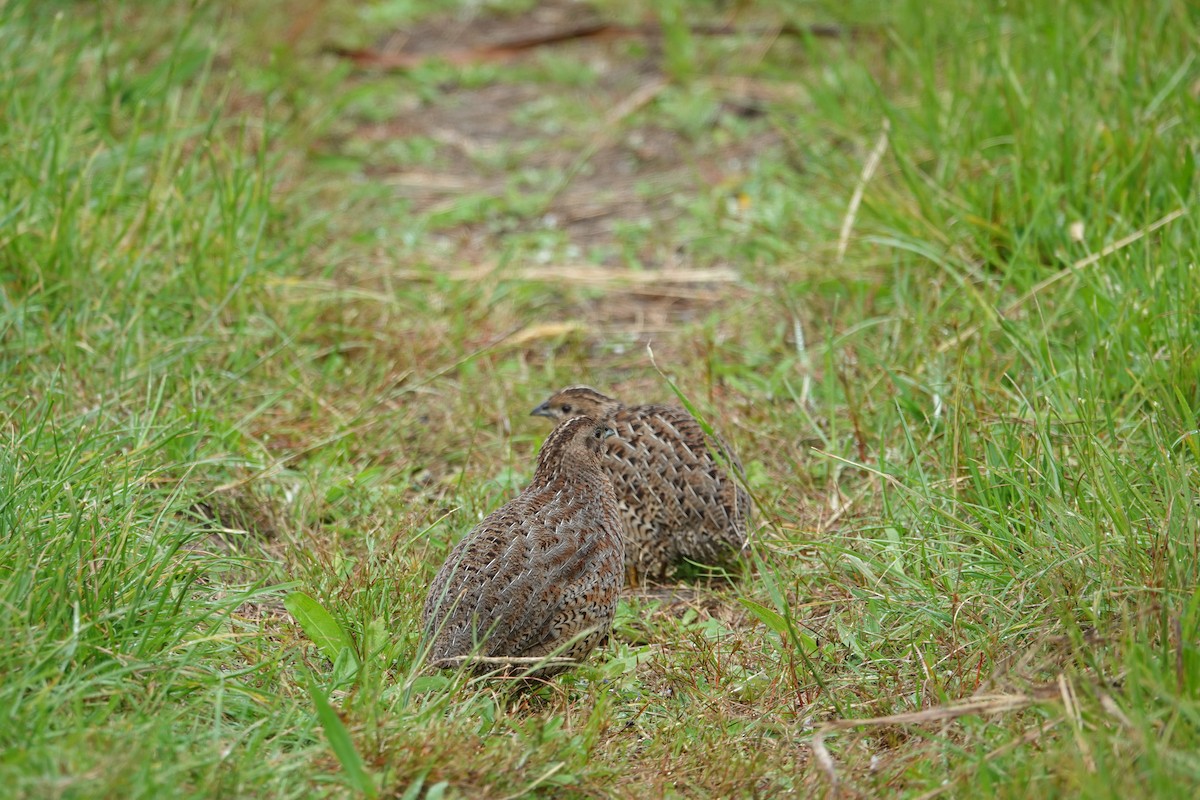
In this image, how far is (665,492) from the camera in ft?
16.4

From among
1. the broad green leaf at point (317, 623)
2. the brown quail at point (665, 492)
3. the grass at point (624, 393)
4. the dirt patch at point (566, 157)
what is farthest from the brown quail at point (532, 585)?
the dirt patch at point (566, 157)

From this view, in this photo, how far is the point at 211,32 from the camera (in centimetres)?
848

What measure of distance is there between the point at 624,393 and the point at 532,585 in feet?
7.27

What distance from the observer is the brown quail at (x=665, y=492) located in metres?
4.93

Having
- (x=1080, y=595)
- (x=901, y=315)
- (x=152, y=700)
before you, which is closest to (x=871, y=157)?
(x=901, y=315)

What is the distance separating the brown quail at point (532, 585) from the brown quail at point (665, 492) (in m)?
0.51

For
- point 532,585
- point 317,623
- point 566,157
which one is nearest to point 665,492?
point 532,585

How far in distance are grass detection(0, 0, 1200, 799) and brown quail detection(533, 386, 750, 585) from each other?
15 centimetres

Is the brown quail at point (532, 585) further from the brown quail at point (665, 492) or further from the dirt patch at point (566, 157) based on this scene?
the dirt patch at point (566, 157)

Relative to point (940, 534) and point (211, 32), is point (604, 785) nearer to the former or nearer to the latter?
point (940, 534)

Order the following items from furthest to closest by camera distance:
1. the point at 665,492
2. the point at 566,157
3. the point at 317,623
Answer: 1. the point at 566,157
2. the point at 665,492
3. the point at 317,623

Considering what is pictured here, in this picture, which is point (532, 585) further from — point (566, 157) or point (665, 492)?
point (566, 157)

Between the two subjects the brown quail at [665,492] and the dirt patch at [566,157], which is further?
the dirt patch at [566,157]

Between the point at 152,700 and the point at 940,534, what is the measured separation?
96.2 inches
